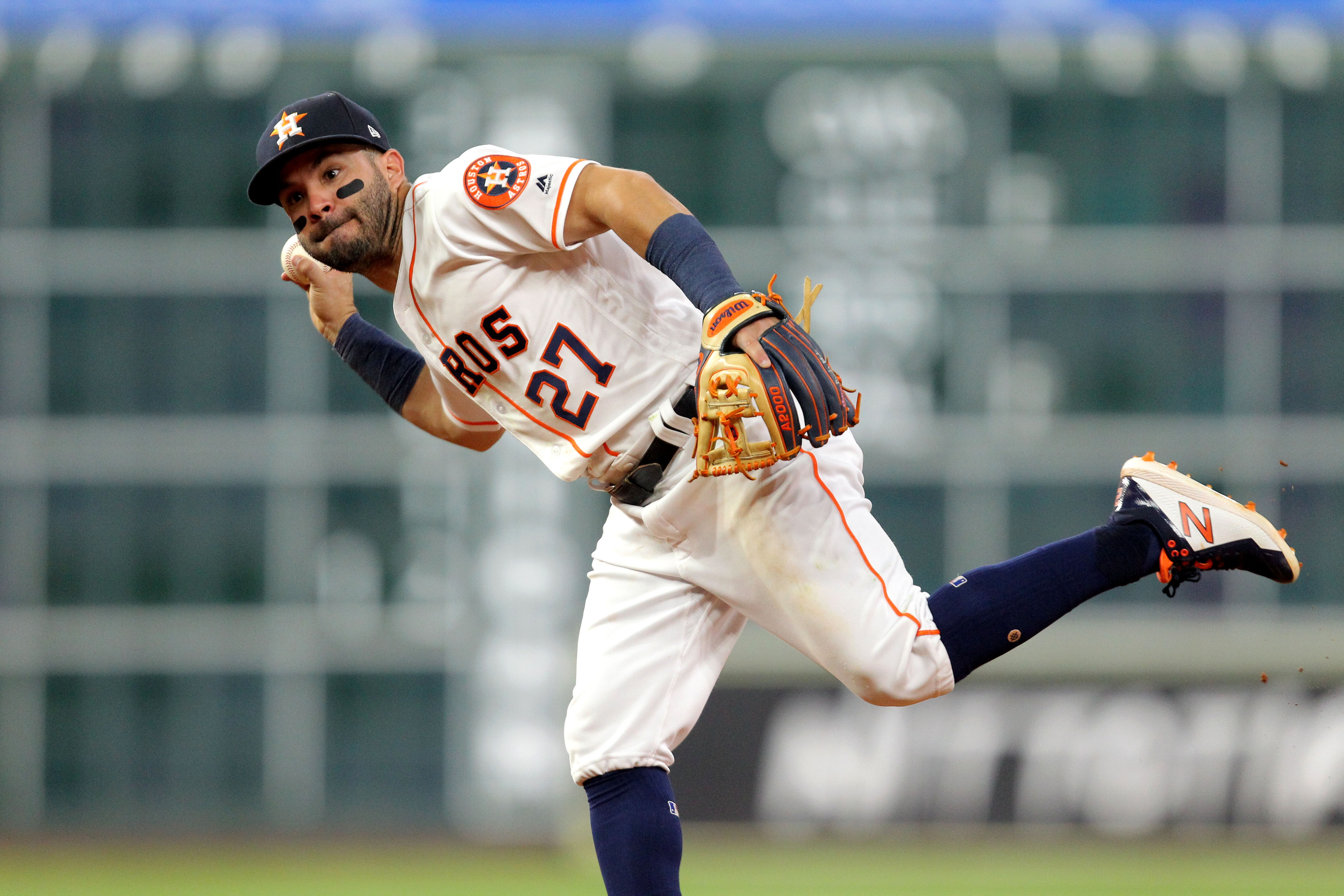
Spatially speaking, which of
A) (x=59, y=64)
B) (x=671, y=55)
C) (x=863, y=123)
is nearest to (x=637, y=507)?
(x=863, y=123)

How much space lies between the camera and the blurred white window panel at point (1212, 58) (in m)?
10.8

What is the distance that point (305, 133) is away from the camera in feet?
10.8

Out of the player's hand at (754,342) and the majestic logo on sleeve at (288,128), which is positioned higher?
the majestic logo on sleeve at (288,128)

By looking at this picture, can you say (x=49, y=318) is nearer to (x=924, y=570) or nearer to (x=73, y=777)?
(x=73, y=777)

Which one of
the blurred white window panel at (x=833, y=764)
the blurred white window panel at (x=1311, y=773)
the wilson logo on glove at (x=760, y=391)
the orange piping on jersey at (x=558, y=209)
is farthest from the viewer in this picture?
the blurred white window panel at (x=833, y=764)

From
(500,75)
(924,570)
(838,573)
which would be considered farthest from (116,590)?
(838,573)

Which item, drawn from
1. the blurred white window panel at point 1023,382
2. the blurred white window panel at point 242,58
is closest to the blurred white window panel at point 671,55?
the blurred white window panel at point 242,58

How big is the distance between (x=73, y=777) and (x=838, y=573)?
30.7 feet

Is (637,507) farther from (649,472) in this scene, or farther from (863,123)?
(863,123)

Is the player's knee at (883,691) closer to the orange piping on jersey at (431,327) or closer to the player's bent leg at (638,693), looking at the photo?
the player's bent leg at (638,693)

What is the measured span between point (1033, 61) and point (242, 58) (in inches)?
224

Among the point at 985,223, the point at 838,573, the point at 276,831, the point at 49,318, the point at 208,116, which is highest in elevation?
the point at 208,116

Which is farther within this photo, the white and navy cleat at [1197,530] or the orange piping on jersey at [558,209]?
the white and navy cleat at [1197,530]

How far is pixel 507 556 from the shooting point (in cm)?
1097
